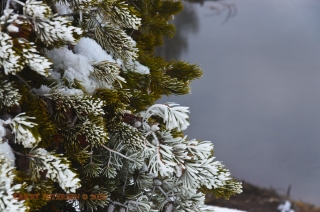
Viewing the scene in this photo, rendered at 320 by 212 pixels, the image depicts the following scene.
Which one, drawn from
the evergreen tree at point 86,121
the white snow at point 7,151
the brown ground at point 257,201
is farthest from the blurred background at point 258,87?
the white snow at point 7,151

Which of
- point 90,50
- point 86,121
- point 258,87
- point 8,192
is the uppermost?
point 258,87

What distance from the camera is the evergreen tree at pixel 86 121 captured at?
0.43m

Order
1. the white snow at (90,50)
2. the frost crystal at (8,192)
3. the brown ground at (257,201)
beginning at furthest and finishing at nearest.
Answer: the brown ground at (257,201) < the white snow at (90,50) < the frost crystal at (8,192)

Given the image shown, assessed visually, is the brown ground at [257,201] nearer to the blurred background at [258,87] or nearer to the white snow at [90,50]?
the blurred background at [258,87]

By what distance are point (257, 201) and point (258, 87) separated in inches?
71.4

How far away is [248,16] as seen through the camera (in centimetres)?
534

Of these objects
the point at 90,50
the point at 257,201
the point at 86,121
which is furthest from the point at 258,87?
the point at 86,121

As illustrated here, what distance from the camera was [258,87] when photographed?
15.5 feet

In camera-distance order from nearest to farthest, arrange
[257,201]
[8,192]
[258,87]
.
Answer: [8,192] → [257,201] → [258,87]

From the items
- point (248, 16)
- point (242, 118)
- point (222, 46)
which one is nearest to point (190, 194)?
point (242, 118)

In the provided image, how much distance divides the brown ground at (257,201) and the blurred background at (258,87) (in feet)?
0.33

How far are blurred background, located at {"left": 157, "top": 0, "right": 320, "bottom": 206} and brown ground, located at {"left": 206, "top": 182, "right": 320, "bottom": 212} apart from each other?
101 mm

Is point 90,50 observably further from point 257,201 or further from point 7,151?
point 257,201

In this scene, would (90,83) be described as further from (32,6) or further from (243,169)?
(243,169)
